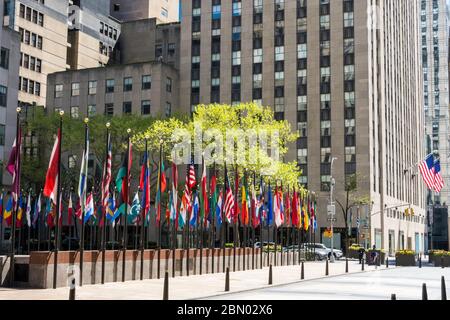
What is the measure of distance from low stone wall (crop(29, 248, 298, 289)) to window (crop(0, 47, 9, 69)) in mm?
37483

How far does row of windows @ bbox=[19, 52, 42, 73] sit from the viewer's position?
99.2 m

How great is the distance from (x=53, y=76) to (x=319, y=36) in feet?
140

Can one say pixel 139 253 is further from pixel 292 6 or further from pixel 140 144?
pixel 292 6

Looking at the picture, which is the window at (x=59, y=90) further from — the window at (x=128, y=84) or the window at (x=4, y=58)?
the window at (x=4, y=58)

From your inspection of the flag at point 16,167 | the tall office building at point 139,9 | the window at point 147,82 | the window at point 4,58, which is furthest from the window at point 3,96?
the tall office building at point 139,9

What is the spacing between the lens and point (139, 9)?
13038 centimetres

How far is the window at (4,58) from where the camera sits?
217 feet

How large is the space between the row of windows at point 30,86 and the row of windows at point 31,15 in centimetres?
958

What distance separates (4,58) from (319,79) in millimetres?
46343

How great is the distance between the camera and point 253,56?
98688mm

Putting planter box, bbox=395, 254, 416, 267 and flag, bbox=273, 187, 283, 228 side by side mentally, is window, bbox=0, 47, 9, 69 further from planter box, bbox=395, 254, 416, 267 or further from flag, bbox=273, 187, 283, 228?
planter box, bbox=395, 254, 416, 267

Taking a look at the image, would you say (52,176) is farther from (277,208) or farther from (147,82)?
(147,82)

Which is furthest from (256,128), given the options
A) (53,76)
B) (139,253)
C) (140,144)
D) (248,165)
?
(53,76)

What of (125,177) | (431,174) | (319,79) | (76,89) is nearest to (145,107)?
(76,89)
